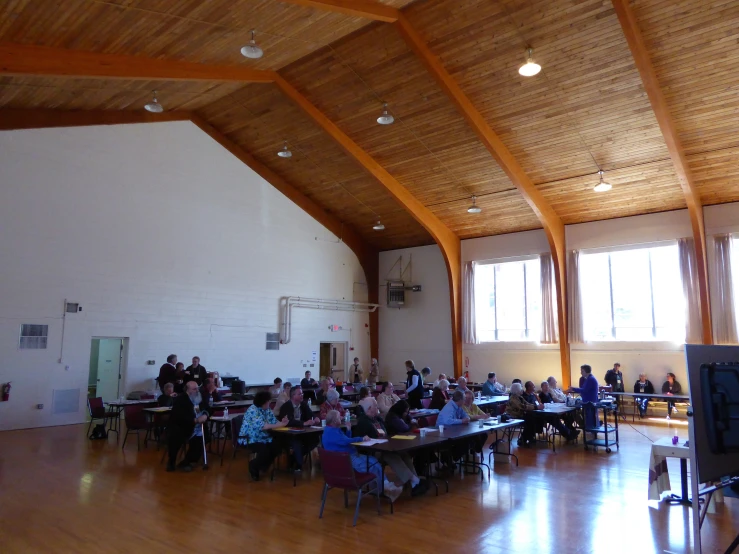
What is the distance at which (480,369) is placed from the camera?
1562 centimetres

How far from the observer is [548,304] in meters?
14.4

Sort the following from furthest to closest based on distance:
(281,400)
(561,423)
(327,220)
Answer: (327,220), (561,423), (281,400)

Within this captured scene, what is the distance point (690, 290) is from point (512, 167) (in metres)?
4.96

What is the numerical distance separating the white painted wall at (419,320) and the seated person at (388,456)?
10.4 metres

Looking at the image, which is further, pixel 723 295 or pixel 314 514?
pixel 723 295

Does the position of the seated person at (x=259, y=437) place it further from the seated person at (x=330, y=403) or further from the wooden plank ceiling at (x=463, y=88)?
the wooden plank ceiling at (x=463, y=88)

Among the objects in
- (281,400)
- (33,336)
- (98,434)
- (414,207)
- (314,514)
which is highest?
(414,207)

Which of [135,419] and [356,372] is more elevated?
[356,372]

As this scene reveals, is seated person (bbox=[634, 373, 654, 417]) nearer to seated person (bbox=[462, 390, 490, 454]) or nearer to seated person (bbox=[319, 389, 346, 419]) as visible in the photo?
seated person (bbox=[462, 390, 490, 454])

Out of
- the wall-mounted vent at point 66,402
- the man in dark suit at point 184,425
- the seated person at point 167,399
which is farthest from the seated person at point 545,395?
the wall-mounted vent at point 66,402

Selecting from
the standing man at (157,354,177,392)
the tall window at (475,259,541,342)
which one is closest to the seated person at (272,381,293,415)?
the standing man at (157,354,177,392)

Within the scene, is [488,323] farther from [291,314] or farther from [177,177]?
[177,177]

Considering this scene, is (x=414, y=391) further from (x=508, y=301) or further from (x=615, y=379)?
(x=508, y=301)

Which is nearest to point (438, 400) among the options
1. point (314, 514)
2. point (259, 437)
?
point (259, 437)
